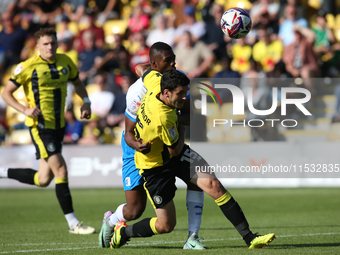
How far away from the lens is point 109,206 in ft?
33.3

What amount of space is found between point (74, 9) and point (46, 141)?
13.2 meters

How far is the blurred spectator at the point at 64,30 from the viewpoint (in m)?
17.8

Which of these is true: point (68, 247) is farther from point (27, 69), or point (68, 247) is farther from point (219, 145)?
point (219, 145)

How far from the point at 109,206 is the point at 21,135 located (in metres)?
5.62

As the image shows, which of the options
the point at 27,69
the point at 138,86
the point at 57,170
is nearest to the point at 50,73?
the point at 27,69

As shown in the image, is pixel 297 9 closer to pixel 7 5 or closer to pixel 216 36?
pixel 216 36

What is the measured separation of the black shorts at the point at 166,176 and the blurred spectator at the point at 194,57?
929 cm

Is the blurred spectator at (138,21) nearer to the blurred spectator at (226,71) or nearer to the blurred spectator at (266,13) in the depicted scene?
the blurred spectator at (266,13)

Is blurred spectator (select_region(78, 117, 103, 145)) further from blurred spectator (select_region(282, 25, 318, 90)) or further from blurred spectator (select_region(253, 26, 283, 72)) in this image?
blurred spectator (select_region(282, 25, 318, 90))

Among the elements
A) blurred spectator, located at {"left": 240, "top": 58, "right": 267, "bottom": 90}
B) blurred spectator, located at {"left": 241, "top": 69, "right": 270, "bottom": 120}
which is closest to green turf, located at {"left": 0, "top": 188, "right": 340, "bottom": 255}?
blurred spectator, located at {"left": 241, "top": 69, "right": 270, "bottom": 120}

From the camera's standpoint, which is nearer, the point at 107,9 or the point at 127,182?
the point at 127,182

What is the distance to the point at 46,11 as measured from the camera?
20281 mm

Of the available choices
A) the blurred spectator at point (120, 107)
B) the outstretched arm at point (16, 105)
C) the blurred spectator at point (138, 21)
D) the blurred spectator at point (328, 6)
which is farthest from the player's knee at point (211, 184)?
the blurred spectator at point (328, 6)

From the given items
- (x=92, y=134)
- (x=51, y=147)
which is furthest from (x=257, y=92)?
(x=51, y=147)
